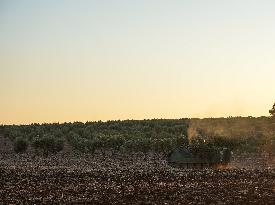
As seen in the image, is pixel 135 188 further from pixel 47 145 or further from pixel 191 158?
pixel 47 145

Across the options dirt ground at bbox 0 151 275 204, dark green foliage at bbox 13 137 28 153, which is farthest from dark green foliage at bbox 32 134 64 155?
dirt ground at bbox 0 151 275 204

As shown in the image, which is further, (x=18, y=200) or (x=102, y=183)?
(x=102, y=183)

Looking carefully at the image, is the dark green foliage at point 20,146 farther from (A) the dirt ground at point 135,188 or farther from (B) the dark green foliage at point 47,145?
(A) the dirt ground at point 135,188

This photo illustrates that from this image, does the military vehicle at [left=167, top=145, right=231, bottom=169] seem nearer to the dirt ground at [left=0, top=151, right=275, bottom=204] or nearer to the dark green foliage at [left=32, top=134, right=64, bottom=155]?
the dirt ground at [left=0, top=151, right=275, bottom=204]

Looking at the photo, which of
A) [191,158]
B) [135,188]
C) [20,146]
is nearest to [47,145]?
[20,146]

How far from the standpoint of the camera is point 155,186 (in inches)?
1432

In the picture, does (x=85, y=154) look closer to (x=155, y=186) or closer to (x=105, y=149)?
(x=105, y=149)

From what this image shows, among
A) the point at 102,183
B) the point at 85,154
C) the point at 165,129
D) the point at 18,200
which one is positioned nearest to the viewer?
the point at 18,200

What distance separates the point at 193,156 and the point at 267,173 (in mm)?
11366

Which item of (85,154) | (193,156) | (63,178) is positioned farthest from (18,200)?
(85,154)

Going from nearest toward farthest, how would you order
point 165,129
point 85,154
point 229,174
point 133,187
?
1. point 133,187
2. point 229,174
3. point 85,154
4. point 165,129

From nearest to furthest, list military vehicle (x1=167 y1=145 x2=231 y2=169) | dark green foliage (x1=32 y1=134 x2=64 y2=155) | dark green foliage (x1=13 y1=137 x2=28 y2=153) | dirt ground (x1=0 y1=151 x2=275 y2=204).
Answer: dirt ground (x1=0 y1=151 x2=275 y2=204) < military vehicle (x1=167 y1=145 x2=231 y2=169) < dark green foliage (x1=32 y1=134 x2=64 y2=155) < dark green foliage (x1=13 y1=137 x2=28 y2=153)

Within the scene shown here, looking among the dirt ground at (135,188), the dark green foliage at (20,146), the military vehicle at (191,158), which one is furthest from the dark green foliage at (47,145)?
the dirt ground at (135,188)

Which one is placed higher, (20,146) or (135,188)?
(20,146)
